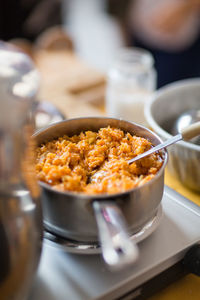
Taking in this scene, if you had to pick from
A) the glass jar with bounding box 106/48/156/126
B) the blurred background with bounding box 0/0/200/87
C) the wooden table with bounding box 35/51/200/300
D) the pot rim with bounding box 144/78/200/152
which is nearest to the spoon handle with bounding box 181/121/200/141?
the pot rim with bounding box 144/78/200/152

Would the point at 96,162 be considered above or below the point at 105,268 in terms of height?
above

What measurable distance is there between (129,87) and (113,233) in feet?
2.76

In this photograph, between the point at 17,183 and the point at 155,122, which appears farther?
the point at 155,122

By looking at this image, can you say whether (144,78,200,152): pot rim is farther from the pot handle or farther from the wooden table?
the pot handle

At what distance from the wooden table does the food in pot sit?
288mm

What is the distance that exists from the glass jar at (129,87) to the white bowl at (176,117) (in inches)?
7.6

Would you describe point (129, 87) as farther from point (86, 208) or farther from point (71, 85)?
point (86, 208)

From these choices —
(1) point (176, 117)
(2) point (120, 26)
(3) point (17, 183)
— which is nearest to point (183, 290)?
(3) point (17, 183)

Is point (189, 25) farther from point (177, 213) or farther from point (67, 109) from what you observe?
point (177, 213)

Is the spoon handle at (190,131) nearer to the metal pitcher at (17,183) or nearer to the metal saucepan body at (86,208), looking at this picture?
the metal saucepan body at (86,208)

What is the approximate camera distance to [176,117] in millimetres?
1082

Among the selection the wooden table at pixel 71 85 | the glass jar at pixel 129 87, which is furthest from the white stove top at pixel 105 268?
the glass jar at pixel 129 87

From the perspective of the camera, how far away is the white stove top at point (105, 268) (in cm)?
57

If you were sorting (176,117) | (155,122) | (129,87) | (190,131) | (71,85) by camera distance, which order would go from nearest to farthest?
(190,131) < (155,122) < (176,117) < (129,87) < (71,85)
